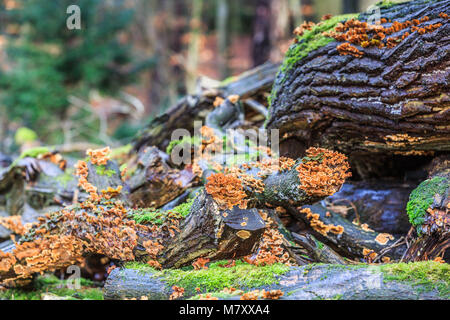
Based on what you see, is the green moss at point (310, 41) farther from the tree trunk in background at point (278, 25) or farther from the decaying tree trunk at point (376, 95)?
the tree trunk in background at point (278, 25)

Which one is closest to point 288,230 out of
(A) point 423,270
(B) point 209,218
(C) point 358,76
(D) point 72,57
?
(B) point 209,218

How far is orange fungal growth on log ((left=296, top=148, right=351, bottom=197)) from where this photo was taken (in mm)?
2590

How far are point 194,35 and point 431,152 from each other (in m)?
11.2

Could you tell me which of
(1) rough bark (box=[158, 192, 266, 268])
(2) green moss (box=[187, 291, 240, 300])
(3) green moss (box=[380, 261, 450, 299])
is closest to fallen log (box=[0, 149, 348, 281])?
(1) rough bark (box=[158, 192, 266, 268])

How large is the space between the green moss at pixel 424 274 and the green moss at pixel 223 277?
706mm

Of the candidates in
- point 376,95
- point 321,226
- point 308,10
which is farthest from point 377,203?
point 308,10

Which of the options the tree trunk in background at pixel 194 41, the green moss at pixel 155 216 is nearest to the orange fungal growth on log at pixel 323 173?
the green moss at pixel 155 216

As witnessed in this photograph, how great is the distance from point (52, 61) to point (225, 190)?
744cm

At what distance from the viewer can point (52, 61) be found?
8.40m

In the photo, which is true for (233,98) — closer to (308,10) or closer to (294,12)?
(294,12)

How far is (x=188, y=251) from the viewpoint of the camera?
9.33ft

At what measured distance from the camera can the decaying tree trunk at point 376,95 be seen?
2688 millimetres

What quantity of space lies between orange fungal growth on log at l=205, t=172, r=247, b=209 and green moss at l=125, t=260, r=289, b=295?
48cm
